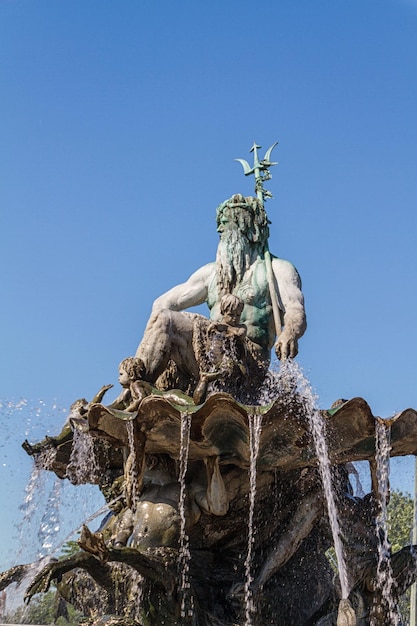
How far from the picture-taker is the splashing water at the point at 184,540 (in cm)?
712

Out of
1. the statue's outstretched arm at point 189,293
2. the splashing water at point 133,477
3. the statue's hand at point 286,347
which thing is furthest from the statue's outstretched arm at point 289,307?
Answer: the splashing water at point 133,477

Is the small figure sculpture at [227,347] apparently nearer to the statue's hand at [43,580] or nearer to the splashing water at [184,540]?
the splashing water at [184,540]

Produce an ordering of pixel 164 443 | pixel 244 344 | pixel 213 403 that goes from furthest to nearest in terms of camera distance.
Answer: pixel 244 344
pixel 164 443
pixel 213 403

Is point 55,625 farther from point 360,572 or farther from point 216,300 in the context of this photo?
point 216,300

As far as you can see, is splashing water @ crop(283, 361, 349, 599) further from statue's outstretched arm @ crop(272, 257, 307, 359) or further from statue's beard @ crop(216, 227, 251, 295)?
statue's beard @ crop(216, 227, 251, 295)

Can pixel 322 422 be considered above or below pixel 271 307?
below

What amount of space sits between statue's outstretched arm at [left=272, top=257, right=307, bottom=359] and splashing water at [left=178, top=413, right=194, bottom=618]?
1297 mm

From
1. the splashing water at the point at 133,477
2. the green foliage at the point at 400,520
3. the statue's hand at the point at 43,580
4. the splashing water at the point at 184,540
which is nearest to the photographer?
the statue's hand at the point at 43,580

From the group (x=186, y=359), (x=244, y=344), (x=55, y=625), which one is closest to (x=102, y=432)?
(x=186, y=359)

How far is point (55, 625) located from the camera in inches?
332

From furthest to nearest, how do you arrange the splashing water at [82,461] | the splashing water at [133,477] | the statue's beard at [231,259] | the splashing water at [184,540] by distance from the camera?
the statue's beard at [231,259]
the splashing water at [82,461]
the splashing water at [133,477]
the splashing water at [184,540]

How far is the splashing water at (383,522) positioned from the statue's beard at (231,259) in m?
2.56

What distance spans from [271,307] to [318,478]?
199 centimetres

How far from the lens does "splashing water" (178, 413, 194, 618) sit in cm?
712
